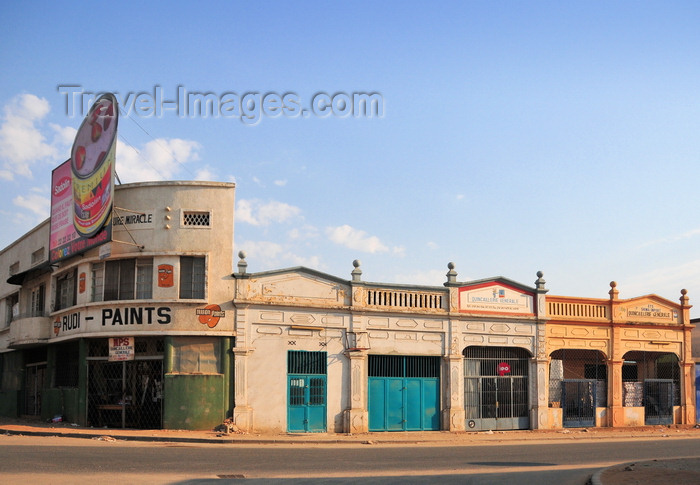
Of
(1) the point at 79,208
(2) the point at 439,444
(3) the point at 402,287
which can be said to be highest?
(1) the point at 79,208

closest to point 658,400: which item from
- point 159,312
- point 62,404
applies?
point 159,312

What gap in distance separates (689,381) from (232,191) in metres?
21.4

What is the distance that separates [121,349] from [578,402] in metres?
18.0

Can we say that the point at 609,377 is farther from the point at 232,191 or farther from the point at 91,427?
the point at 91,427

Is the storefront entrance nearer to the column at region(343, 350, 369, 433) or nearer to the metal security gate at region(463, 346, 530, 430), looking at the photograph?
the column at region(343, 350, 369, 433)

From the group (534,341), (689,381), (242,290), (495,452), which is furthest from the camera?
(689,381)

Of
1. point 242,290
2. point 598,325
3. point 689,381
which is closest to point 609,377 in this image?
point 598,325

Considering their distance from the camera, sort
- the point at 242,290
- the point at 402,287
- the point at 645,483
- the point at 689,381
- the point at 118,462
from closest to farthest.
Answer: the point at 645,483 → the point at 118,462 → the point at 242,290 → the point at 402,287 → the point at 689,381

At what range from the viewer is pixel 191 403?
79.2 feet

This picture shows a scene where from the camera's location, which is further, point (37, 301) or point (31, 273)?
point (31, 273)

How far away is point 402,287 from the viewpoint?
27406mm

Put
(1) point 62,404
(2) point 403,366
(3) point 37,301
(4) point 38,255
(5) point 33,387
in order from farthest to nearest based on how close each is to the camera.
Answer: (3) point 37,301, (5) point 33,387, (4) point 38,255, (2) point 403,366, (1) point 62,404

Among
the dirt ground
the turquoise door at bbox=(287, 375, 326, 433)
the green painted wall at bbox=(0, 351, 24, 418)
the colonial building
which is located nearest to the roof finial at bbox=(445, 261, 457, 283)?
the colonial building

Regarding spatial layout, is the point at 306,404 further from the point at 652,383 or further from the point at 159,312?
the point at 652,383
